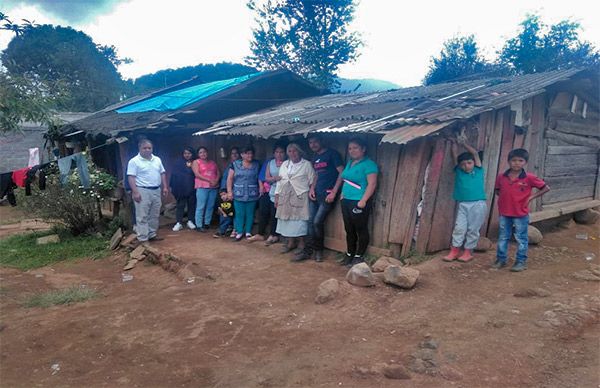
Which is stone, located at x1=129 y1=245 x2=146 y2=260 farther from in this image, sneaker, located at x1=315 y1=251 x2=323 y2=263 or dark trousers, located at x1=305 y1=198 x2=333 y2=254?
sneaker, located at x1=315 y1=251 x2=323 y2=263

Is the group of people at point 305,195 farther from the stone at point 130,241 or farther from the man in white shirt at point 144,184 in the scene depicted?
the stone at point 130,241

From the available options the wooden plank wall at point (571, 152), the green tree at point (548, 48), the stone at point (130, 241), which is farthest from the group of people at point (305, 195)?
the green tree at point (548, 48)

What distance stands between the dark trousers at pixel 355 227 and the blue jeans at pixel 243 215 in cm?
220

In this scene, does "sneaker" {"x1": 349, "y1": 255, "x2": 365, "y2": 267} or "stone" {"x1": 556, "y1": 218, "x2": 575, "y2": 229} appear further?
"stone" {"x1": 556, "y1": 218, "x2": 575, "y2": 229}

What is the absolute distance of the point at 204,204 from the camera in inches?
318

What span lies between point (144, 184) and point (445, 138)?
4758 millimetres

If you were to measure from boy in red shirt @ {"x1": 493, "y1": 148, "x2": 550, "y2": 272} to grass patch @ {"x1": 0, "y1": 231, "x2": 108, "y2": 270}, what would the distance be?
6.14m

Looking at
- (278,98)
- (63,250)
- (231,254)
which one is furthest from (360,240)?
(278,98)

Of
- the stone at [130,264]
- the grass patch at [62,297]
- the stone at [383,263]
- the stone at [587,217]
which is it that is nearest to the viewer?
the grass patch at [62,297]

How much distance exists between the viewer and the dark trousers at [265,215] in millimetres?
7164

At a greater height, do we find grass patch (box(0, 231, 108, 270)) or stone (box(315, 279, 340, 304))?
stone (box(315, 279, 340, 304))

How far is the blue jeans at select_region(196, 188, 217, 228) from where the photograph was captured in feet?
26.2

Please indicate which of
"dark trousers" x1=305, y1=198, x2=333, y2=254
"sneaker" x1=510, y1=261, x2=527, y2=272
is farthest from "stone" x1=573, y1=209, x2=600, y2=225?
"dark trousers" x1=305, y1=198, x2=333, y2=254

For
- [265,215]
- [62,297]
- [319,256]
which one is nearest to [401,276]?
[319,256]
